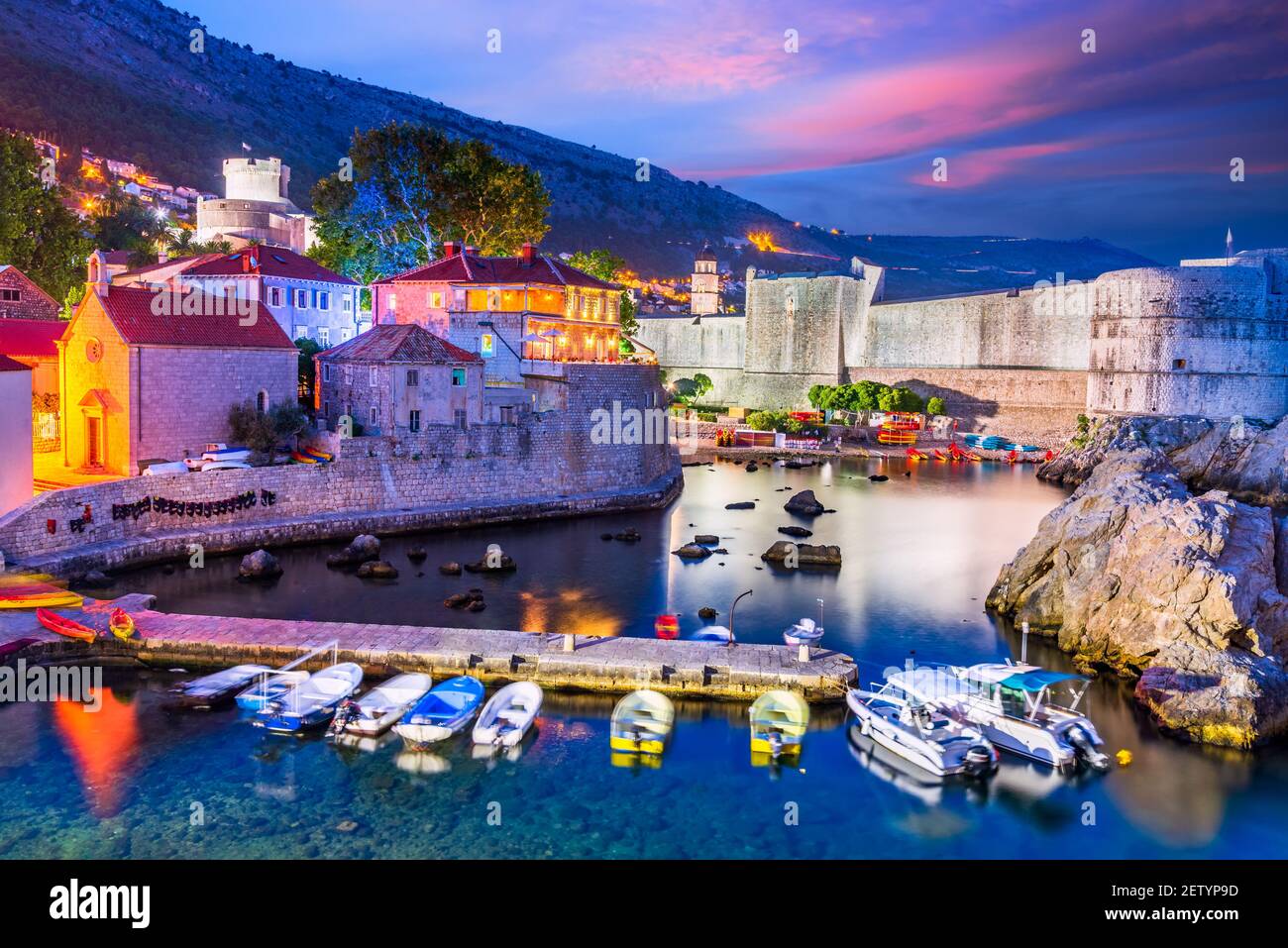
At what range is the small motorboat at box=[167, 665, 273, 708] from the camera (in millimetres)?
13516

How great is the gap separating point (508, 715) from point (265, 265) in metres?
22.2

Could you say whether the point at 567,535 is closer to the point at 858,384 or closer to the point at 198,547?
the point at 198,547

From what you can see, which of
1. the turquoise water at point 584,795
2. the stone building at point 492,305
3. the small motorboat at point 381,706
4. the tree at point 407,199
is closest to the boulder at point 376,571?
the turquoise water at point 584,795

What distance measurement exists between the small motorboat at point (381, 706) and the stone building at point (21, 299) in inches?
826

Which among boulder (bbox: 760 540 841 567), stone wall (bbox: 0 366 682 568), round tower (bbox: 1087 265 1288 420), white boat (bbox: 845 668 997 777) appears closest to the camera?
white boat (bbox: 845 668 997 777)

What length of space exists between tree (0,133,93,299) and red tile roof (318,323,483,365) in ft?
44.7

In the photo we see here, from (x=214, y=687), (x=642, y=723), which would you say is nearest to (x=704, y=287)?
(x=214, y=687)

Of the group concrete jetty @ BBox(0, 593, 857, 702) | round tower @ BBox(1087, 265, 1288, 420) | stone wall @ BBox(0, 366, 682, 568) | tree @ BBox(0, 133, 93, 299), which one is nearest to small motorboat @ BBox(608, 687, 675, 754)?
concrete jetty @ BBox(0, 593, 857, 702)

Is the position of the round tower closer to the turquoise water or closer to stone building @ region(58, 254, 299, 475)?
the turquoise water

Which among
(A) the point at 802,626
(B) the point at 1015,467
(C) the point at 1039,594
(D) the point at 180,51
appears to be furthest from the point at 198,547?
(D) the point at 180,51

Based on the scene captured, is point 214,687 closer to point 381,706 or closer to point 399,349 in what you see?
point 381,706

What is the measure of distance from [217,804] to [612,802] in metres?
4.30

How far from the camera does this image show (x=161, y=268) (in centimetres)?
3247

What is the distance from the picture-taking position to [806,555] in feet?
76.9
